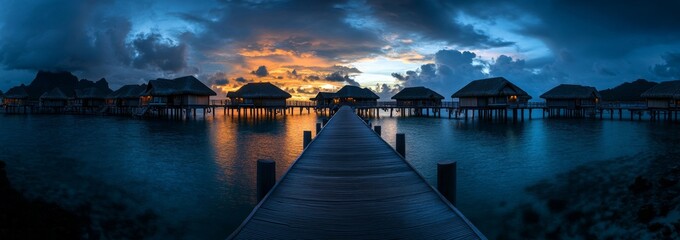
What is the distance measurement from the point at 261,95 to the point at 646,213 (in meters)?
49.7

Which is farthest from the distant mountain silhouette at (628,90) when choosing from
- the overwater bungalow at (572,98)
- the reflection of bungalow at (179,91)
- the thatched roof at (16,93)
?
the thatched roof at (16,93)

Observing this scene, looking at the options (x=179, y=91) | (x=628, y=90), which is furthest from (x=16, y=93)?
(x=628, y=90)

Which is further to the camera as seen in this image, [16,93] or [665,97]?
[16,93]

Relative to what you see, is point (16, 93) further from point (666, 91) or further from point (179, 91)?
point (666, 91)

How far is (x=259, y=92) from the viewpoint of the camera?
54.4 meters

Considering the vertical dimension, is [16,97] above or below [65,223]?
above

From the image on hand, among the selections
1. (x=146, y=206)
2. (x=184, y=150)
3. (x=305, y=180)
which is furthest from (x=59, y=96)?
(x=305, y=180)

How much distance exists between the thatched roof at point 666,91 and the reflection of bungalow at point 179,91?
179 feet

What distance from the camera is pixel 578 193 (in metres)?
10.4

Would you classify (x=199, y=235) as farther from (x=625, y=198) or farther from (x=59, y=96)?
(x=59, y=96)

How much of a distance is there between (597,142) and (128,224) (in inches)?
969

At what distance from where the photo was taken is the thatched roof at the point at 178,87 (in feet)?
150

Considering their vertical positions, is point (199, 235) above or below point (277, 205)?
below

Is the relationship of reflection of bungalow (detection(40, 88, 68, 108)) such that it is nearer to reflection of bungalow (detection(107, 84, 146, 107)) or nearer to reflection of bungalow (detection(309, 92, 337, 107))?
reflection of bungalow (detection(107, 84, 146, 107))
